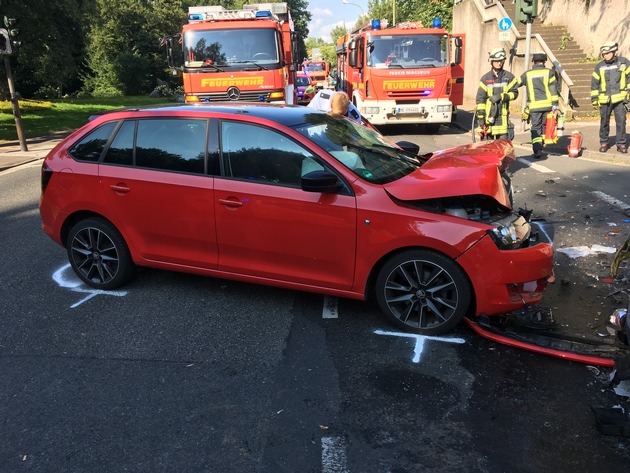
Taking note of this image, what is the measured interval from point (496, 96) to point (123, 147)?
24.2ft

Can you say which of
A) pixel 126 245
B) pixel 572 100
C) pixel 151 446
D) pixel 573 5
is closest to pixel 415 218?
pixel 151 446

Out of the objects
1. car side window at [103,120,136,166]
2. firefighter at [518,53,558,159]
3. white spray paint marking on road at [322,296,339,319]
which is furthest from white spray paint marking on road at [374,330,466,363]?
firefighter at [518,53,558,159]

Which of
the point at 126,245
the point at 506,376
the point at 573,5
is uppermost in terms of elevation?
the point at 573,5

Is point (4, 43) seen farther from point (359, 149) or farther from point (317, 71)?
point (317, 71)

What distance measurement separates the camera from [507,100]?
977cm

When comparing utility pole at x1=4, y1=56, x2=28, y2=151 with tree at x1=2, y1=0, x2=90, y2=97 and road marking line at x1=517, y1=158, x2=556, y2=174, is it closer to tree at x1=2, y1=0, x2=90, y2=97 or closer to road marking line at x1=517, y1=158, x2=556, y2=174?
tree at x1=2, y1=0, x2=90, y2=97

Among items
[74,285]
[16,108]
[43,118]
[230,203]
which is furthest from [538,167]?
[43,118]

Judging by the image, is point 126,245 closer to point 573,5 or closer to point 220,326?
point 220,326

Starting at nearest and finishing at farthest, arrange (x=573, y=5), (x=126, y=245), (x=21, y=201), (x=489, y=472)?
(x=489, y=472) < (x=126, y=245) < (x=21, y=201) < (x=573, y=5)

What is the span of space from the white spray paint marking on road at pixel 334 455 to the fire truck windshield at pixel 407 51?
13627 mm

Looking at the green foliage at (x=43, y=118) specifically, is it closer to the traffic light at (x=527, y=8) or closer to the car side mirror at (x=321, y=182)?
the traffic light at (x=527, y=8)

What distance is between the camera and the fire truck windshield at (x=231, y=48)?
12250 millimetres

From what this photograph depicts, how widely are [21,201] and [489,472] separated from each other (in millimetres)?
8810

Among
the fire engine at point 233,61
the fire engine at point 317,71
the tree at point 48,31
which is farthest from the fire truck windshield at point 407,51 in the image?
the fire engine at point 317,71
